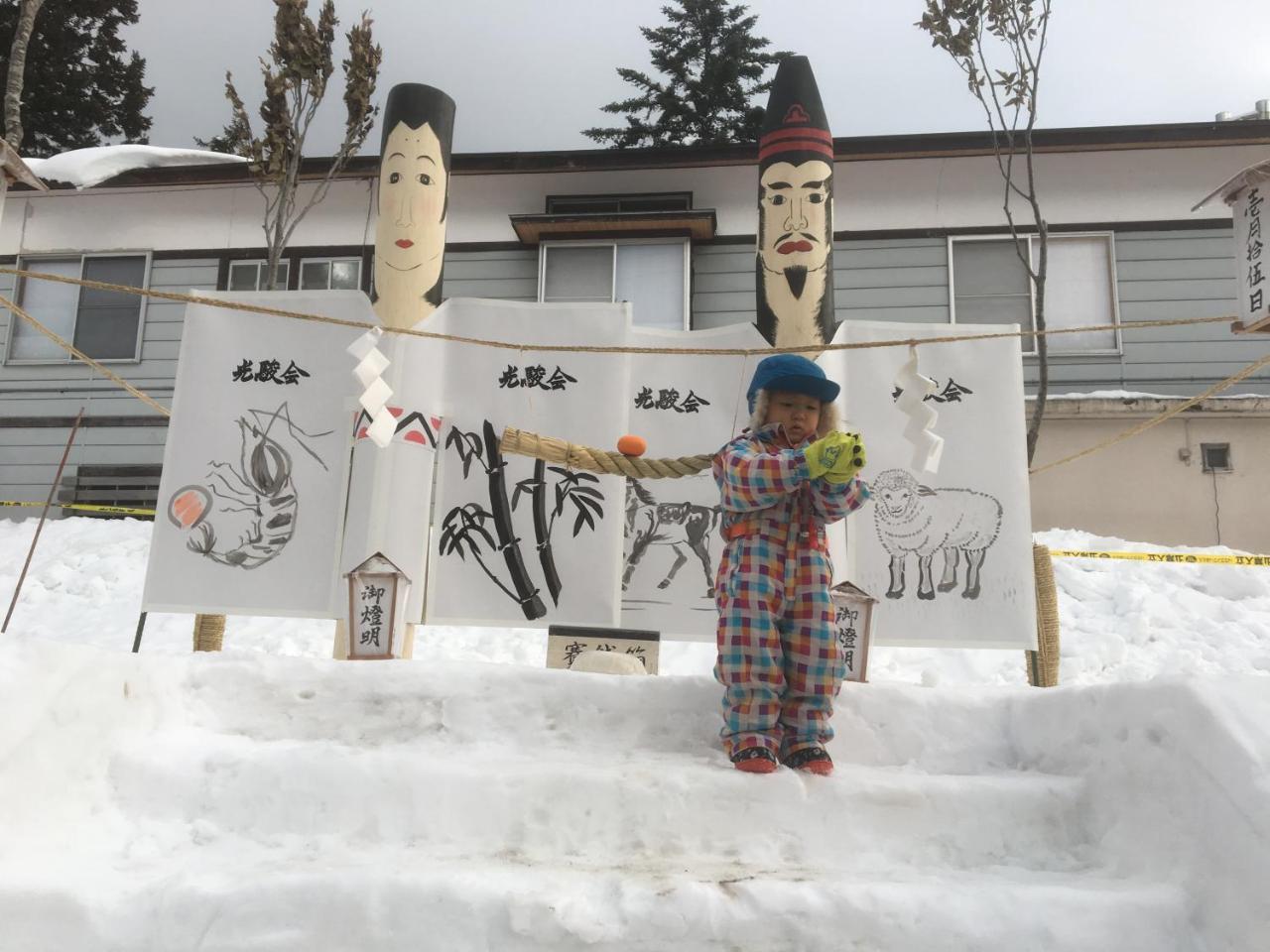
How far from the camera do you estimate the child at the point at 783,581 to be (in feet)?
9.27

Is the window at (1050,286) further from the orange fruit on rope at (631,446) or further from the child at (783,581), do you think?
the child at (783,581)

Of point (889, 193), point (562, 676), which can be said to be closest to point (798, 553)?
point (562, 676)

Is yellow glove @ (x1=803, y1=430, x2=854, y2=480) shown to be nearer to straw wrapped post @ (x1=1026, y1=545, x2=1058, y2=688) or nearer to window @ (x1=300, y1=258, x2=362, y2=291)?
straw wrapped post @ (x1=1026, y1=545, x2=1058, y2=688)

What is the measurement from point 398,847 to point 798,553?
1.49 meters

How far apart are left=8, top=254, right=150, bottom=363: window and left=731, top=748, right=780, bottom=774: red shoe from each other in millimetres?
10803

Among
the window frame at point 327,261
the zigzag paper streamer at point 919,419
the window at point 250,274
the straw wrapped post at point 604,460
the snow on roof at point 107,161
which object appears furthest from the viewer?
the window at point 250,274

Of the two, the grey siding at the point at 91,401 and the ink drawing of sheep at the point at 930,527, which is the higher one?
the grey siding at the point at 91,401

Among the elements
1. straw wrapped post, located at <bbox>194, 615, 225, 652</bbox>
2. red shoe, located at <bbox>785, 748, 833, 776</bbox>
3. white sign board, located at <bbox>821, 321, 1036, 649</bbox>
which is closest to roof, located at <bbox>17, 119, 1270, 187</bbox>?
white sign board, located at <bbox>821, 321, 1036, 649</bbox>

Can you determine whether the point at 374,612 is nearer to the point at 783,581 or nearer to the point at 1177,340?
the point at 783,581

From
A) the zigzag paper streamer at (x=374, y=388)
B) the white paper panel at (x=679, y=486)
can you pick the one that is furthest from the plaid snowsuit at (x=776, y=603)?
the zigzag paper streamer at (x=374, y=388)

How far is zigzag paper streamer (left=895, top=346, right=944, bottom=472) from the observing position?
4375 millimetres

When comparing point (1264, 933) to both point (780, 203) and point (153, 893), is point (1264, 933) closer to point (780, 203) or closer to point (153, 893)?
point (153, 893)

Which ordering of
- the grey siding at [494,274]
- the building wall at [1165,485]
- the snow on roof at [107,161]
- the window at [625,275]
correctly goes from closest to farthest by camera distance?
the building wall at [1165,485] → the snow on roof at [107,161] → the window at [625,275] → the grey siding at [494,274]

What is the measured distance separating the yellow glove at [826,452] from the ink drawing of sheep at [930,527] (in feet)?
7.97
